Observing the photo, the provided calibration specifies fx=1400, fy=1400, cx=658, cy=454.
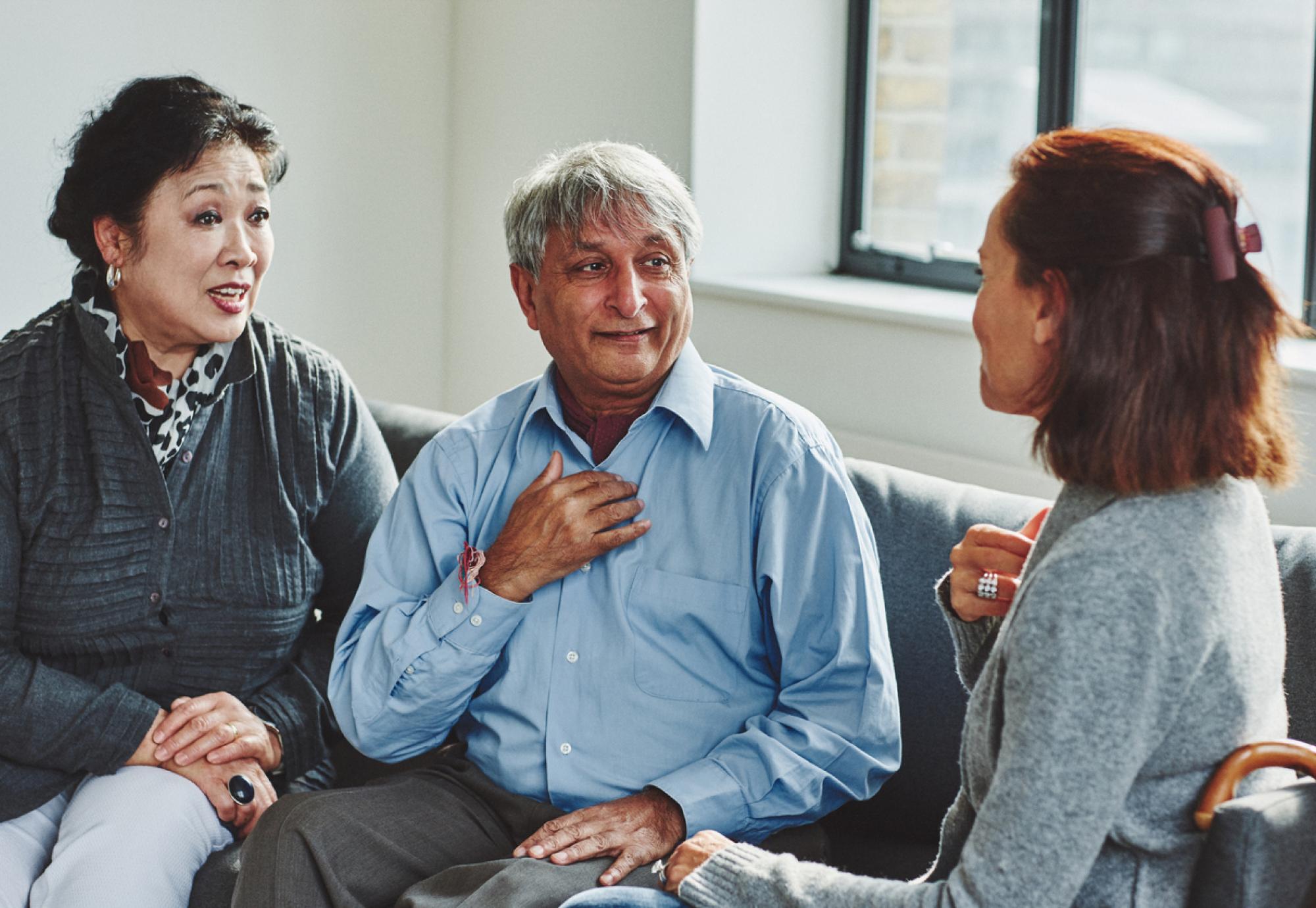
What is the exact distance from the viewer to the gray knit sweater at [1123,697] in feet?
3.59

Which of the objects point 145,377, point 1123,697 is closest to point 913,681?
point 1123,697

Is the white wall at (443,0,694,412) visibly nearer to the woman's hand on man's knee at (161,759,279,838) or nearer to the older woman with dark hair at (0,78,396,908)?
the older woman with dark hair at (0,78,396,908)

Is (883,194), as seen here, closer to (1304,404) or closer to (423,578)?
(1304,404)

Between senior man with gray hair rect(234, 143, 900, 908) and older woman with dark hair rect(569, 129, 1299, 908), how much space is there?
18.7 inches

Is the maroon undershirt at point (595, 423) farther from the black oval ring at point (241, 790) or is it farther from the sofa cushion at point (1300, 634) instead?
the sofa cushion at point (1300, 634)

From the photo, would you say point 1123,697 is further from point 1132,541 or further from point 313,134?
point 313,134

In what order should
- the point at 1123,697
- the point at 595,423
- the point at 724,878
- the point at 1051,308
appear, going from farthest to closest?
1. the point at 595,423
2. the point at 724,878
3. the point at 1051,308
4. the point at 1123,697

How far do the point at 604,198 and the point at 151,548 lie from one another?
88 cm

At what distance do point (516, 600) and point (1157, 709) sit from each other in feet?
2.84

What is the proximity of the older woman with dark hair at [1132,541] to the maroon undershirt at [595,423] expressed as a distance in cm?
75

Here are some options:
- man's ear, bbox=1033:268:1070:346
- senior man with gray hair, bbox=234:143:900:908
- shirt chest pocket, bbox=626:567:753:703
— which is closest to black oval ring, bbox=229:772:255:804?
senior man with gray hair, bbox=234:143:900:908

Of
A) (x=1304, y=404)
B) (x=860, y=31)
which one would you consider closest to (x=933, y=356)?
(x=1304, y=404)

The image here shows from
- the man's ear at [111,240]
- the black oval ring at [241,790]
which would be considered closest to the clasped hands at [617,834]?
the black oval ring at [241,790]

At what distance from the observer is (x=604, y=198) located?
177 cm
